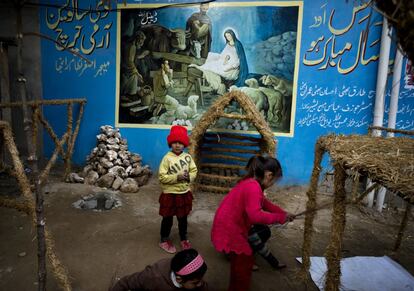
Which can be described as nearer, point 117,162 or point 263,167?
point 263,167

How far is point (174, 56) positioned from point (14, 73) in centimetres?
333

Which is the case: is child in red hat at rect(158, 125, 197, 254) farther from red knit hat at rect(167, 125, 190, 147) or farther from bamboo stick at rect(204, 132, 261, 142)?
bamboo stick at rect(204, 132, 261, 142)

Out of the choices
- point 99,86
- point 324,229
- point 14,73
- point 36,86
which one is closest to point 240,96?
point 324,229

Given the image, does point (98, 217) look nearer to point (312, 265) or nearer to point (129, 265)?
point (129, 265)

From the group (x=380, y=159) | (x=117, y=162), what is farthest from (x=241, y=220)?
(x=117, y=162)

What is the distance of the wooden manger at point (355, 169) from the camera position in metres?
1.58

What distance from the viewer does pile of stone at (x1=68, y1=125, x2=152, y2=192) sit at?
5160mm

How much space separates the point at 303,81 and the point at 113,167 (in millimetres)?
3728

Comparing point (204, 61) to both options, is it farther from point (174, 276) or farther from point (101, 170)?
point (174, 276)

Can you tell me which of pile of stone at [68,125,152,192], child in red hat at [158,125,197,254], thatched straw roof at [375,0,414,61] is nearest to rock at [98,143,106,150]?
pile of stone at [68,125,152,192]

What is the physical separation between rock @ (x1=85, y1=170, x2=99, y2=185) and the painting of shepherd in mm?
1145

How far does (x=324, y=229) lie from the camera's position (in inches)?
160

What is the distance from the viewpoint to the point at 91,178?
5.27 m

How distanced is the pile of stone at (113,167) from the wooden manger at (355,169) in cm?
338
